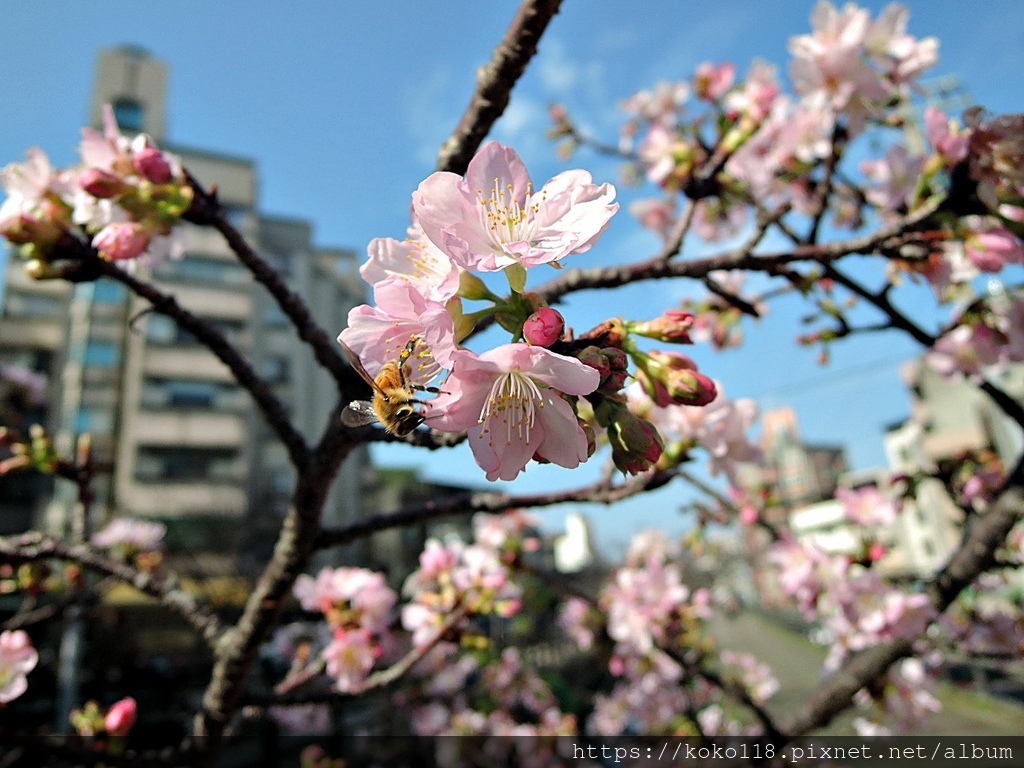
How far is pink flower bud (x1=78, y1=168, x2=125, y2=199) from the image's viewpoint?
3.82 ft

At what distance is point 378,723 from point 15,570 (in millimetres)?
5432

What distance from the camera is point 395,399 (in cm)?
77

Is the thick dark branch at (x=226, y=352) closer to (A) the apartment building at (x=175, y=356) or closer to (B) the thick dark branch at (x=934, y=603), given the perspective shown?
(B) the thick dark branch at (x=934, y=603)

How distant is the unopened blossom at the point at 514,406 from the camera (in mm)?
635

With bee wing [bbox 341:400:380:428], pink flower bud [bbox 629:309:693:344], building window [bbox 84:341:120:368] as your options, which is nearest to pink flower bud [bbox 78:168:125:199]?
bee wing [bbox 341:400:380:428]

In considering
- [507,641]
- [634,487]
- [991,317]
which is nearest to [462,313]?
[634,487]

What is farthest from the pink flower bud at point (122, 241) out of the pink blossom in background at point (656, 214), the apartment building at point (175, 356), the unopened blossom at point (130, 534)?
the apartment building at point (175, 356)

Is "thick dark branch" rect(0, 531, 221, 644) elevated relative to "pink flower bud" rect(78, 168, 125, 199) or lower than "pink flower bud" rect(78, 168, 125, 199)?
lower

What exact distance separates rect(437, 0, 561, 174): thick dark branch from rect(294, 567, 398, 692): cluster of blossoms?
1620mm

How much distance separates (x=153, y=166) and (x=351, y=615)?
1.74 meters

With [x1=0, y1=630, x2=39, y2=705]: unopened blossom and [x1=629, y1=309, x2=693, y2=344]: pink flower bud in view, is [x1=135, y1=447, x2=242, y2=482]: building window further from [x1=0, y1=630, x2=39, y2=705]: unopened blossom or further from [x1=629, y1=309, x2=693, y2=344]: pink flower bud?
[x1=629, y1=309, x2=693, y2=344]: pink flower bud

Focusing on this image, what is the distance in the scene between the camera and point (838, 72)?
193cm

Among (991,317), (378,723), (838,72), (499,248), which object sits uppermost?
(838,72)

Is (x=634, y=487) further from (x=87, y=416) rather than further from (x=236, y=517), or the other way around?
(x=87, y=416)
